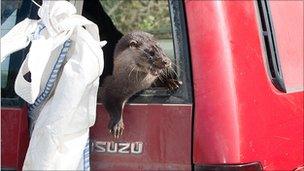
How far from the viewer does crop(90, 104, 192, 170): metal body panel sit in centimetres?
233

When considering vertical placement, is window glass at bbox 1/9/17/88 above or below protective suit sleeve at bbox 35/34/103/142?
above

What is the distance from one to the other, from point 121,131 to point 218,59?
50cm

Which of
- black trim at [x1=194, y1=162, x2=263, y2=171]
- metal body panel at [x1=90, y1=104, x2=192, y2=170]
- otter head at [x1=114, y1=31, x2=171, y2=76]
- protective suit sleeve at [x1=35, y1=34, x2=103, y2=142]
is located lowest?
black trim at [x1=194, y1=162, x2=263, y2=171]

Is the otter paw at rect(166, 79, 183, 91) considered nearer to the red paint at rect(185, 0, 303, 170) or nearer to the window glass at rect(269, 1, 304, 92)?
the red paint at rect(185, 0, 303, 170)

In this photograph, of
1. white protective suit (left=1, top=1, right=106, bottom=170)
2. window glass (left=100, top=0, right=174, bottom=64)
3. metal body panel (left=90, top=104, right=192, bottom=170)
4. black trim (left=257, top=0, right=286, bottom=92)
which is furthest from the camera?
window glass (left=100, top=0, right=174, bottom=64)

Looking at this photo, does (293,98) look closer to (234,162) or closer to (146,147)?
(234,162)

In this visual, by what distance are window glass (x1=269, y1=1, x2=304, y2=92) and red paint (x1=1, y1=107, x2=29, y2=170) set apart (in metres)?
1.19

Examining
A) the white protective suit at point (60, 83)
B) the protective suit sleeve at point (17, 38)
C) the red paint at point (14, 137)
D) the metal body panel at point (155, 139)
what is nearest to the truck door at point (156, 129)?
the metal body panel at point (155, 139)

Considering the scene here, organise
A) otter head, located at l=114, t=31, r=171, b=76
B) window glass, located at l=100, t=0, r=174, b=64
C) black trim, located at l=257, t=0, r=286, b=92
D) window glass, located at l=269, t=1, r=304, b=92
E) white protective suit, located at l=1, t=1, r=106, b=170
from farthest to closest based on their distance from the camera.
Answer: window glass, located at l=100, t=0, r=174, b=64 → window glass, located at l=269, t=1, r=304, b=92 → black trim, located at l=257, t=0, r=286, b=92 → otter head, located at l=114, t=31, r=171, b=76 → white protective suit, located at l=1, t=1, r=106, b=170

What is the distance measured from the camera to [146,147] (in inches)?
93.4

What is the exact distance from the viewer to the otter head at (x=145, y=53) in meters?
2.46

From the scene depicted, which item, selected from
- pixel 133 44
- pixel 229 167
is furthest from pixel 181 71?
pixel 229 167

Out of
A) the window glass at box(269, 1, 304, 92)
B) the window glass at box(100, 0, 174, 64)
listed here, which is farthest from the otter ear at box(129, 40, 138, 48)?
the window glass at box(100, 0, 174, 64)

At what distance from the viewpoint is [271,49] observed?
2.63 m
